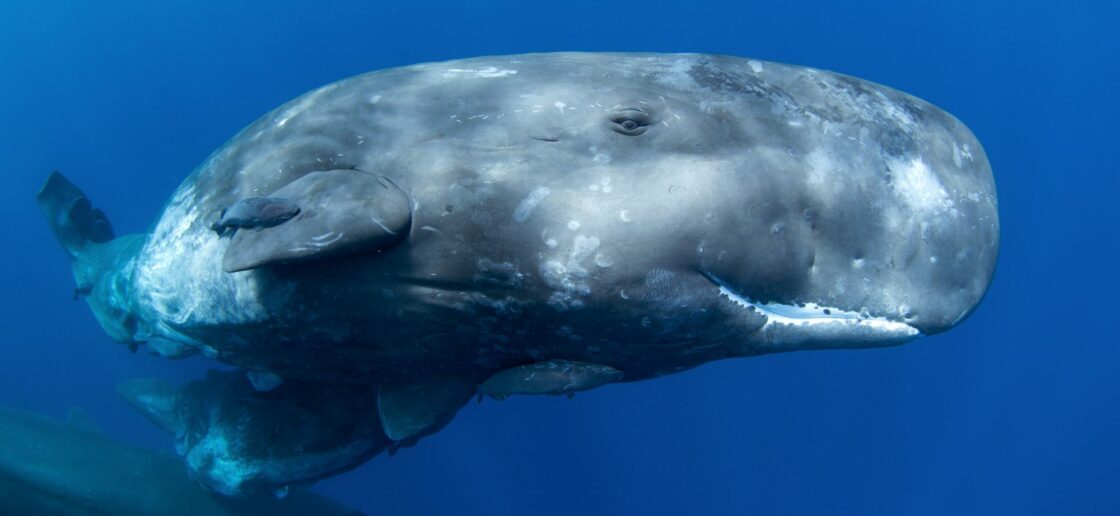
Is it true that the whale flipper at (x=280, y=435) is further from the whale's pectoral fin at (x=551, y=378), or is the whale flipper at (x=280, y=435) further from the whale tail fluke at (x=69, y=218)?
the whale tail fluke at (x=69, y=218)

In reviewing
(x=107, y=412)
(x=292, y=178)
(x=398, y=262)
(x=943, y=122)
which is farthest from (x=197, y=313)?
(x=107, y=412)

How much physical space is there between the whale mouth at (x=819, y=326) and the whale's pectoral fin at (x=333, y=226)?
6.74 ft

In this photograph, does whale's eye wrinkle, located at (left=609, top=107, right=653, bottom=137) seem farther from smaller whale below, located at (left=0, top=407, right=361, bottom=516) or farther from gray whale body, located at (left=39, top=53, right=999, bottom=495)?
smaller whale below, located at (left=0, top=407, right=361, bottom=516)

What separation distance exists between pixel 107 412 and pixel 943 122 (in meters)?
25.6

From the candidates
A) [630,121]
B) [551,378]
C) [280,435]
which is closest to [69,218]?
[280,435]

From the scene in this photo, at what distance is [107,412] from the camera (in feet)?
77.1

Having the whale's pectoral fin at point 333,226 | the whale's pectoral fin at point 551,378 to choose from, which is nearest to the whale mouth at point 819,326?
the whale's pectoral fin at point 551,378

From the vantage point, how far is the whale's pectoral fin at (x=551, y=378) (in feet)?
16.0

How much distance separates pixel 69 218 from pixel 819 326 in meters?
10.3

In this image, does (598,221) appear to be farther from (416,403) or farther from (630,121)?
(416,403)

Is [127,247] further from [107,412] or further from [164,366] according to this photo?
[107,412]

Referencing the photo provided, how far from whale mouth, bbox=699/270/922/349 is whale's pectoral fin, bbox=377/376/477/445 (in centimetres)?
238

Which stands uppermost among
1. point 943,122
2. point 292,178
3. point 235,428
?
point 943,122

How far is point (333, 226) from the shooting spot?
4371 mm
